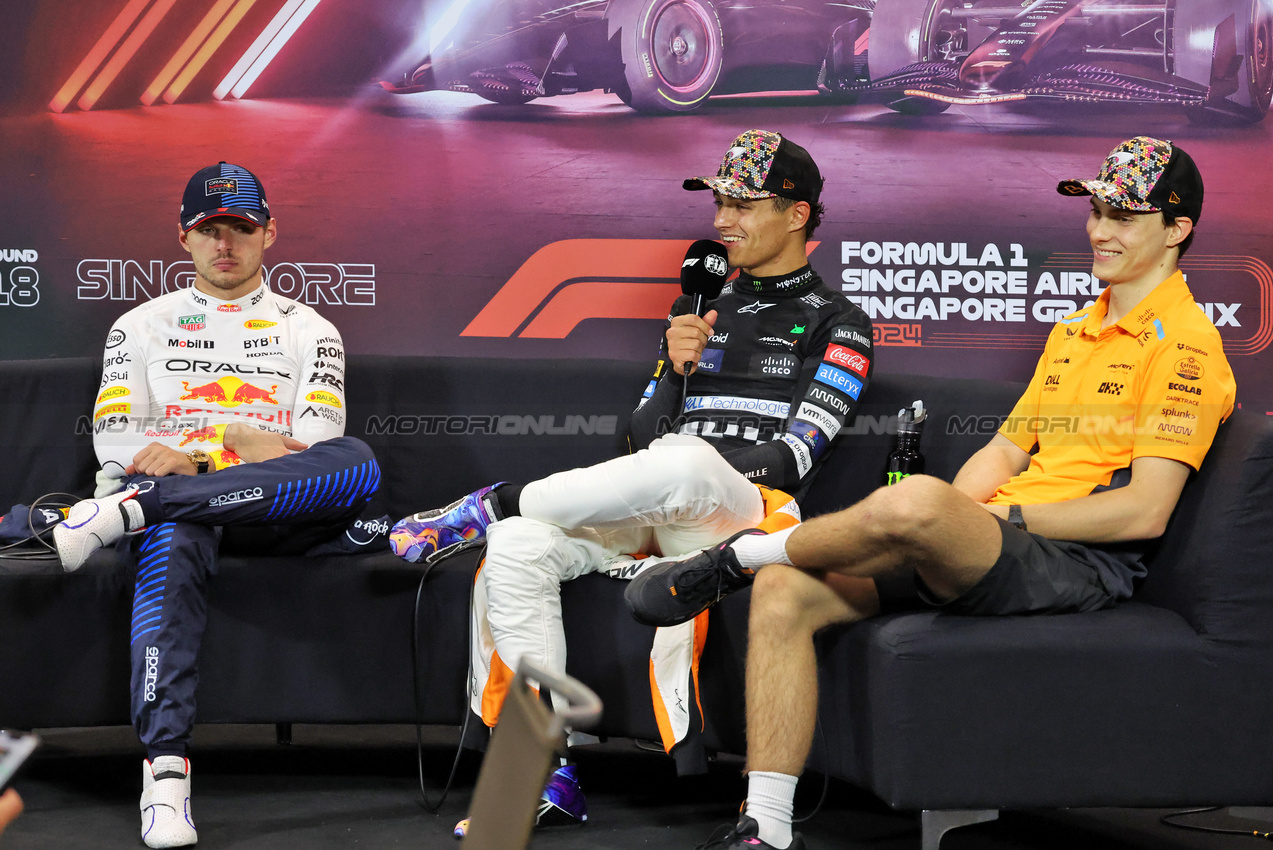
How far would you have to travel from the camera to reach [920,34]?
3.74 meters

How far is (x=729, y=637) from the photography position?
2.31 metres

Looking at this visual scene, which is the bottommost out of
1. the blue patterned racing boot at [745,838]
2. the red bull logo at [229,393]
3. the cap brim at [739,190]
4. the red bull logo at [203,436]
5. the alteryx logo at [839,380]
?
the blue patterned racing boot at [745,838]

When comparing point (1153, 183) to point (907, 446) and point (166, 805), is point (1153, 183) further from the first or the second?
point (166, 805)

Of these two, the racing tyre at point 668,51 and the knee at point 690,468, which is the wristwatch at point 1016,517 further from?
the racing tyre at point 668,51

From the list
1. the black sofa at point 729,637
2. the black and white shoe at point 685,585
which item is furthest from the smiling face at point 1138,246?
the black and white shoe at point 685,585

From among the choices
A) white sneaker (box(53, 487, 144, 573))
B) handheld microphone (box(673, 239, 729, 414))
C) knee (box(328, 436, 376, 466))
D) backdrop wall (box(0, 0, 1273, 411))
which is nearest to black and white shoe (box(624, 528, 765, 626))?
knee (box(328, 436, 376, 466))

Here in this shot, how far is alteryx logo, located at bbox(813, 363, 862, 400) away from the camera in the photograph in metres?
2.79

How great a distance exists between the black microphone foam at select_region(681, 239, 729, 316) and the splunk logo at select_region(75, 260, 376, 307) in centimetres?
116

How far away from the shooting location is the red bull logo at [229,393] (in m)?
2.86

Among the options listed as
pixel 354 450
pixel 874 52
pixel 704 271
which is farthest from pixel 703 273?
pixel 874 52

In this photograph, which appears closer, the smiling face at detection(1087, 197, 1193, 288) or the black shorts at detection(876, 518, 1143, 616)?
the black shorts at detection(876, 518, 1143, 616)

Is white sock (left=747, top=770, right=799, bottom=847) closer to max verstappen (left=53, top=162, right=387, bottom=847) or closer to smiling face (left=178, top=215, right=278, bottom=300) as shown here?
max verstappen (left=53, top=162, right=387, bottom=847)

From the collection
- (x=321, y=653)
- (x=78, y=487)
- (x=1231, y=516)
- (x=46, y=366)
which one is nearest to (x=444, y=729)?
(x=321, y=653)

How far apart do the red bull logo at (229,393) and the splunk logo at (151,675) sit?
74 centimetres
